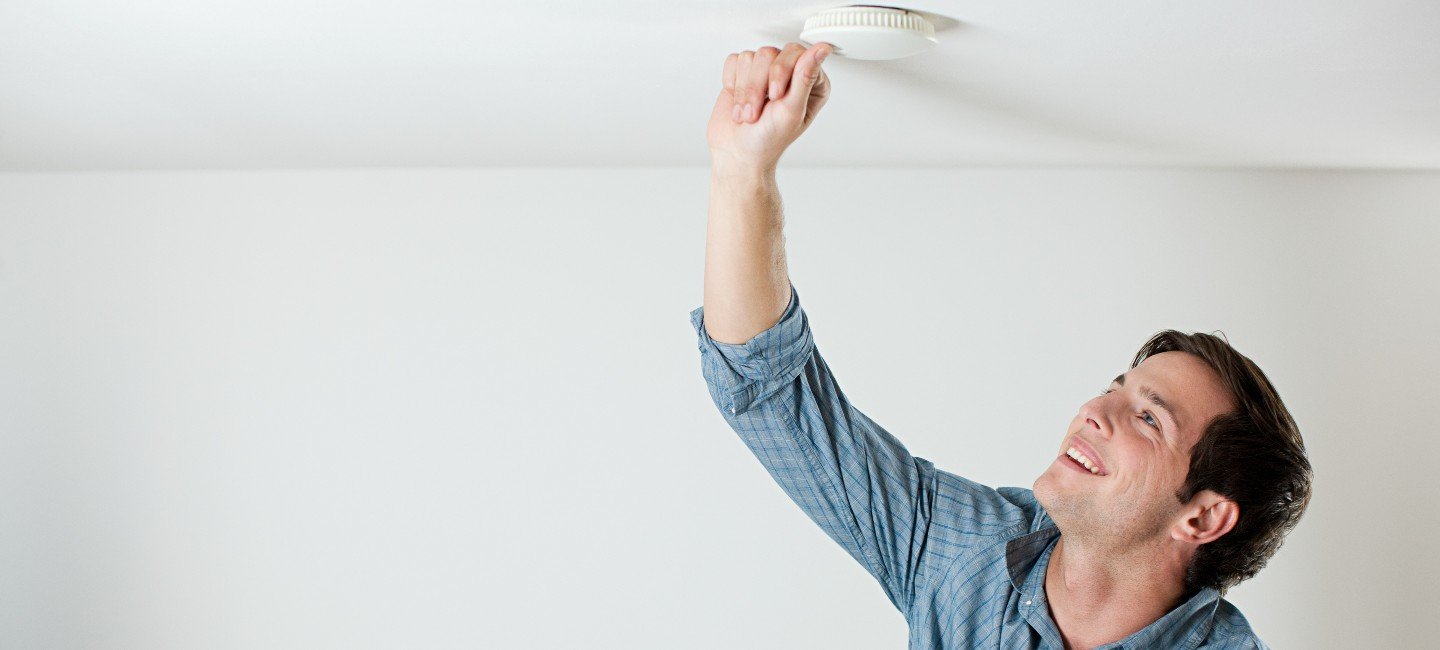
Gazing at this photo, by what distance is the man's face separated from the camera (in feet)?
5.86

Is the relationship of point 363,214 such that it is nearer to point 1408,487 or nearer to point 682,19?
point 682,19

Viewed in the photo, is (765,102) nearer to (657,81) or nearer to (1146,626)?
(657,81)

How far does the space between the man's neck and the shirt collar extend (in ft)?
0.09

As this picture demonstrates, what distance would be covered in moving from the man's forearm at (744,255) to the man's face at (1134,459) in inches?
20.1

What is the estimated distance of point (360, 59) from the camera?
164 cm

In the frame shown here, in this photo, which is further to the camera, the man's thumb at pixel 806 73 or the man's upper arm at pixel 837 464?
the man's upper arm at pixel 837 464

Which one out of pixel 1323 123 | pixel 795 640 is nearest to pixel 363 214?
pixel 795 640

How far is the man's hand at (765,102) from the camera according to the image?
4.52 ft

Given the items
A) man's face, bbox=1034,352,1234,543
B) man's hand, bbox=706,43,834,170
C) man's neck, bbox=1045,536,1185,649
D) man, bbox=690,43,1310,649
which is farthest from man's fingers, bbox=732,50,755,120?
man's neck, bbox=1045,536,1185,649

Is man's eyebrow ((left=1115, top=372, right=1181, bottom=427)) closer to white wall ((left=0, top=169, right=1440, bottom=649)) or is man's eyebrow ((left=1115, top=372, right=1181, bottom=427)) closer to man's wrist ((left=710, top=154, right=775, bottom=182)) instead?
man's wrist ((left=710, top=154, right=775, bottom=182))

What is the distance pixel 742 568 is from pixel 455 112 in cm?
136

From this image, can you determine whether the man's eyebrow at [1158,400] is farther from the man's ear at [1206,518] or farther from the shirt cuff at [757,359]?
the shirt cuff at [757,359]

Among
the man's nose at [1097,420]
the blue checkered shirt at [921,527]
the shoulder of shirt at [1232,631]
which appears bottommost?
the shoulder of shirt at [1232,631]

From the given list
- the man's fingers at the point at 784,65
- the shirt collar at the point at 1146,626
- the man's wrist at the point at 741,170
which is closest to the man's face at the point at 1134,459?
the shirt collar at the point at 1146,626
